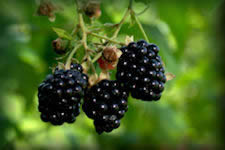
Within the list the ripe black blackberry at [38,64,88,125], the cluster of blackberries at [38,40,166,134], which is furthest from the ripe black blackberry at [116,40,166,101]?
the ripe black blackberry at [38,64,88,125]

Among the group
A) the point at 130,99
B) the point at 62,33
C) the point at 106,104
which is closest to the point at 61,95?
the point at 106,104

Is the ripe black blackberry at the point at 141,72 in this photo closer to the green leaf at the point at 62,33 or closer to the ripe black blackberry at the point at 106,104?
the ripe black blackberry at the point at 106,104

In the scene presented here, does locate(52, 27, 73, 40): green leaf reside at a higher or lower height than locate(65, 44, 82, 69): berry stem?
higher

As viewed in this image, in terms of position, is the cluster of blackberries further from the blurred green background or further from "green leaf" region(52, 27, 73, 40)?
the blurred green background

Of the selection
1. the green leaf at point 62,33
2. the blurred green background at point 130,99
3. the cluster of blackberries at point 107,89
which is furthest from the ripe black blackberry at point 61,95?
the blurred green background at point 130,99

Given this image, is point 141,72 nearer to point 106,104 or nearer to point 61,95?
point 106,104

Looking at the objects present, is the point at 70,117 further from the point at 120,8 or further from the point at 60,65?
the point at 120,8

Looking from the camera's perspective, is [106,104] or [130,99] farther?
[130,99]

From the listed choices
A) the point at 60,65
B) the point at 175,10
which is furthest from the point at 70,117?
the point at 175,10
